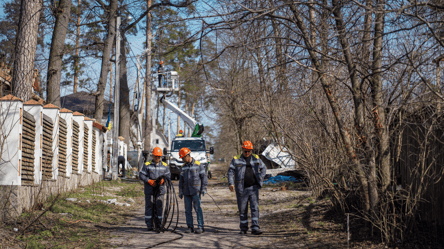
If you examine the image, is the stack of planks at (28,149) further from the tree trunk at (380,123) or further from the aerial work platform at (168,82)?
the aerial work platform at (168,82)

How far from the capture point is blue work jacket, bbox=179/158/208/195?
9422 mm

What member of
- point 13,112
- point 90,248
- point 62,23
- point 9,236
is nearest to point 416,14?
point 90,248

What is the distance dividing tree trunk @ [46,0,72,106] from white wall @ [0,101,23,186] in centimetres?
697

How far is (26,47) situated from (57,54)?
5.21m

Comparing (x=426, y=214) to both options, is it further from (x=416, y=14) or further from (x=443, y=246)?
(x=416, y=14)

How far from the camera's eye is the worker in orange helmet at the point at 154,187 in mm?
9500

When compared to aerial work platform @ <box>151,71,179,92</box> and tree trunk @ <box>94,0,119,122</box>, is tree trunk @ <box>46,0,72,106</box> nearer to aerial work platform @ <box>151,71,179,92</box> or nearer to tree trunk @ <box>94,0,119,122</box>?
tree trunk @ <box>94,0,119,122</box>

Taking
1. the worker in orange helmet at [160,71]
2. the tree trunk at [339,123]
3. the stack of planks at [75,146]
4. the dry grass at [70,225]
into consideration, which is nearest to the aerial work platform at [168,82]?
the worker in orange helmet at [160,71]

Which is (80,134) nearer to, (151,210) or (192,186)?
(151,210)

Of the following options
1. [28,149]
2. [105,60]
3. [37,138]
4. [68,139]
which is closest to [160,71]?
[105,60]

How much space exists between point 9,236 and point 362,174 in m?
5.89

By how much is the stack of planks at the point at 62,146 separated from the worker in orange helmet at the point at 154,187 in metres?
4.14

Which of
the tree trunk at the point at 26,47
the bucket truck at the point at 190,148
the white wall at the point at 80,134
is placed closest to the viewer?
the tree trunk at the point at 26,47

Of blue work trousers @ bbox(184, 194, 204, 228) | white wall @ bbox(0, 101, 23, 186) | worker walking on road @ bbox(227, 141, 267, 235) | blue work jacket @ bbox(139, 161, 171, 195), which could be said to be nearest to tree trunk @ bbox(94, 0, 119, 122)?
blue work jacket @ bbox(139, 161, 171, 195)
